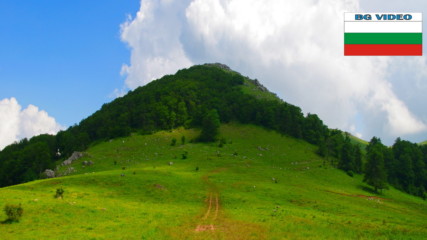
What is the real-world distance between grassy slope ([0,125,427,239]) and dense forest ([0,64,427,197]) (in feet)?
100

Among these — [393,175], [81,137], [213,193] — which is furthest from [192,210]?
[393,175]

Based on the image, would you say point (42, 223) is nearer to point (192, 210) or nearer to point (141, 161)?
point (192, 210)

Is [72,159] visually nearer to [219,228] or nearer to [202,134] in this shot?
[202,134]

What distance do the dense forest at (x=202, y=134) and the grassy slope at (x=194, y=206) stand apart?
3052cm

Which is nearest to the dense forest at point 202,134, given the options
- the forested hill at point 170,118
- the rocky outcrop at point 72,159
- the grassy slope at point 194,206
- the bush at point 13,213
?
the forested hill at point 170,118

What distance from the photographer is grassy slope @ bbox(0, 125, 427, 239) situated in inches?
1097

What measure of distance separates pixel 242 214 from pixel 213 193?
1878 centimetres

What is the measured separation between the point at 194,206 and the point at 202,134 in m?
98.4

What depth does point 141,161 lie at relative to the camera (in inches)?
4077

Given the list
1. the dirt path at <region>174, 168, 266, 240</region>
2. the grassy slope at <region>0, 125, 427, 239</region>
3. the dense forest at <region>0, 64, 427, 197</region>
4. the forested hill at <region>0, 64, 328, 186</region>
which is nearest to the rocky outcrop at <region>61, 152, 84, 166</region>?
the grassy slope at <region>0, 125, 427, 239</region>

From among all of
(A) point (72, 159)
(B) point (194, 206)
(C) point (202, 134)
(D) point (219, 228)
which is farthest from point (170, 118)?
(D) point (219, 228)

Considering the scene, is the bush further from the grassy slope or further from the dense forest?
the dense forest

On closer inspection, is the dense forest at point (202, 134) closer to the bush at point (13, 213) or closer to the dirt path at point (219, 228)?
the bush at point (13, 213)

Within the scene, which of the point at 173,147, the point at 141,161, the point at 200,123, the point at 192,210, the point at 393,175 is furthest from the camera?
the point at 200,123
